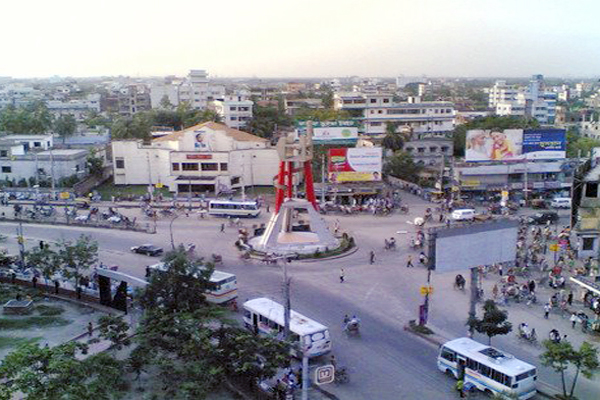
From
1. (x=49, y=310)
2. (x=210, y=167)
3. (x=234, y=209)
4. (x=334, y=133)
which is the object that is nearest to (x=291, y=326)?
(x=49, y=310)

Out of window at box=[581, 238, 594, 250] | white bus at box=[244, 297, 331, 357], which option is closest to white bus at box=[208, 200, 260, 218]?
white bus at box=[244, 297, 331, 357]

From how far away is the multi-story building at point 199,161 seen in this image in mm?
47250

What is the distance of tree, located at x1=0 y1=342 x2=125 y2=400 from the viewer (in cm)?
1311

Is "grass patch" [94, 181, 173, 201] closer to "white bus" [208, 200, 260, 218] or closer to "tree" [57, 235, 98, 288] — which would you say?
"white bus" [208, 200, 260, 218]

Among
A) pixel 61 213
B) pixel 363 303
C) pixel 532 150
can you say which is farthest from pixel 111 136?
pixel 363 303

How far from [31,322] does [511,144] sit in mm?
34592

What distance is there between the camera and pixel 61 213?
4041 centimetres

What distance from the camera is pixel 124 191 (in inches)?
1913

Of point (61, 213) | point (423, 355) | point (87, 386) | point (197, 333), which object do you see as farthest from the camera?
point (61, 213)

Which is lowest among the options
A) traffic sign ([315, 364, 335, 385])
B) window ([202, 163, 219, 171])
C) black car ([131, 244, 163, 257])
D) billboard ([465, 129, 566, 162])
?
black car ([131, 244, 163, 257])

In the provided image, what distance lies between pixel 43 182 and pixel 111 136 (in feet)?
61.0

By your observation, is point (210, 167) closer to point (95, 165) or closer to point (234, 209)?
point (234, 209)

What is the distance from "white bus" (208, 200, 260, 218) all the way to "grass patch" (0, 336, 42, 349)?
19186mm

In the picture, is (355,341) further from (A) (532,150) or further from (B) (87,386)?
(A) (532,150)
